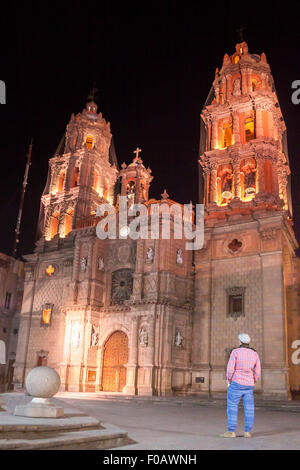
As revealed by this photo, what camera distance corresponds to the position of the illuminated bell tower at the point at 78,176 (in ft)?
140

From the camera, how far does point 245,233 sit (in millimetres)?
32156

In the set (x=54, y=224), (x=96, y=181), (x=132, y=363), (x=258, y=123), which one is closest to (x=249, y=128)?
(x=258, y=123)

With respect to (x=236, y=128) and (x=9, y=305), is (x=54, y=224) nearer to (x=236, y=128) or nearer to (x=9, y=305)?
(x=9, y=305)

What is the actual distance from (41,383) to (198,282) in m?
24.3

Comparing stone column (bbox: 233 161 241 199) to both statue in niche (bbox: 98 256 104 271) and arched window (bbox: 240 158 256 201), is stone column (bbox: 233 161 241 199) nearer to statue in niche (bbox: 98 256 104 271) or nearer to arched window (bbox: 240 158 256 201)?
arched window (bbox: 240 158 256 201)

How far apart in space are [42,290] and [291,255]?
73.5 feet

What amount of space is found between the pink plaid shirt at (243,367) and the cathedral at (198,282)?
63.8ft

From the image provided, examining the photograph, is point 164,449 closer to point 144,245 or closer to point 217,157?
point 144,245

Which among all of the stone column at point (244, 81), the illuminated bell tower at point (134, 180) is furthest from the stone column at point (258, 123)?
the illuminated bell tower at point (134, 180)

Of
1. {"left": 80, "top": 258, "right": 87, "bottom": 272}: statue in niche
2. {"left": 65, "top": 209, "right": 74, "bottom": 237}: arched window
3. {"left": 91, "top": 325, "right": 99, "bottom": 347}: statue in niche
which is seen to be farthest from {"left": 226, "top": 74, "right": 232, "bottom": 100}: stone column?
{"left": 91, "top": 325, "right": 99, "bottom": 347}: statue in niche

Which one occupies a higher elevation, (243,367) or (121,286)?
(121,286)

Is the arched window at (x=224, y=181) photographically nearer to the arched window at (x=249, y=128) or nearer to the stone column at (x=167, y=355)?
the arched window at (x=249, y=128)
